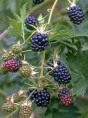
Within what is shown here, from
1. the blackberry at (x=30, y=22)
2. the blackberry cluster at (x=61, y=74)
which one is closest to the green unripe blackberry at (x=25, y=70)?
the blackberry cluster at (x=61, y=74)

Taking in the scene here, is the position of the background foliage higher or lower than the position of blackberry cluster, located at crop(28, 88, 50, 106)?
higher

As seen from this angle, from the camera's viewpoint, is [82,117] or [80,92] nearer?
[80,92]

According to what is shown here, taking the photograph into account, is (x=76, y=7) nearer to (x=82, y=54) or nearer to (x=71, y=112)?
(x=82, y=54)

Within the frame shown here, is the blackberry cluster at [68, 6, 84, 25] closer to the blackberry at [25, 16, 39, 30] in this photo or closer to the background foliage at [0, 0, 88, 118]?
the background foliage at [0, 0, 88, 118]

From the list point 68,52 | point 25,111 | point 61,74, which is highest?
point 68,52

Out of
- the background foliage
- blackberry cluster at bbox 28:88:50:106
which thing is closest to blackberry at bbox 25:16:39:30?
the background foliage

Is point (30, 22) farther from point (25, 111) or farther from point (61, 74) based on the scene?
point (25, 111)

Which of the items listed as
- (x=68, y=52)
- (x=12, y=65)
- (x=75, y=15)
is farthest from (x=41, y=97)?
(x=75, y=15)

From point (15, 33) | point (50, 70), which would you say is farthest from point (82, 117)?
point (15, 33)
